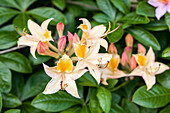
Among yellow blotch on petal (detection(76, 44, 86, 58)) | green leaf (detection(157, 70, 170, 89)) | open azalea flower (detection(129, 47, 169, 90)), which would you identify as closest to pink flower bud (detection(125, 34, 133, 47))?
open azalea flower (detection(129, 47, 169, 90))

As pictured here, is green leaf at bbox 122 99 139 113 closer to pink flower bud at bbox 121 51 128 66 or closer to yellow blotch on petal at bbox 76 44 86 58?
pink flower bud at bbox 121 51 128 66

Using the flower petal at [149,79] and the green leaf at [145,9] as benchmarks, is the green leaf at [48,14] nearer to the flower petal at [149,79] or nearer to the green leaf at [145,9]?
the green leaf at [145,9]

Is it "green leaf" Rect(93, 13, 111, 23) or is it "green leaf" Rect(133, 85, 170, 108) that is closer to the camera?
"green leaf" Rect(133, 85, 170, 108)

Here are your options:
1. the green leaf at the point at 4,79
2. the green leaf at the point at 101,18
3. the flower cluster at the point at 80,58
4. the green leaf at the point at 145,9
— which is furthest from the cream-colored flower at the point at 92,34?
the green leaf at the point at 4,79

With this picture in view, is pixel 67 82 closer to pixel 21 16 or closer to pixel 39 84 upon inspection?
pixel 39 84

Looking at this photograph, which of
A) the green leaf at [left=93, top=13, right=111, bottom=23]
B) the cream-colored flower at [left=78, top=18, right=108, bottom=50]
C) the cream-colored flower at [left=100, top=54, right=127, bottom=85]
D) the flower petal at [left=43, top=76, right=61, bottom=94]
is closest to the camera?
the flower petal at [left=43, top=76, right=61, bottom=94]

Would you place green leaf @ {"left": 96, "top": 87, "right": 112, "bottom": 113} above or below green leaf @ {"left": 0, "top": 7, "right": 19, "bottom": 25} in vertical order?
below

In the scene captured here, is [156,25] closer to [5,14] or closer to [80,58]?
[80,58]

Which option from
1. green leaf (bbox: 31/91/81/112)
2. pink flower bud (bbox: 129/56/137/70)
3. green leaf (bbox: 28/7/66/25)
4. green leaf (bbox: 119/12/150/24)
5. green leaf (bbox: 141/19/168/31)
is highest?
green leaf (bbox: 28/7/66/25)
